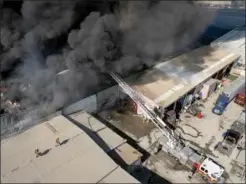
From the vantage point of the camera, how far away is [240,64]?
34.4 m

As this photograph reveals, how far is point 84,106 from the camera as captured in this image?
70.5 ft

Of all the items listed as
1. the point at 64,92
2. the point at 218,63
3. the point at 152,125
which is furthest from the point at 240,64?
the point at 64,92

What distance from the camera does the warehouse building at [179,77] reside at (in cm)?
2328

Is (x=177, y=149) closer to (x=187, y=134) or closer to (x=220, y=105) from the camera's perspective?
(x=187, y=134)

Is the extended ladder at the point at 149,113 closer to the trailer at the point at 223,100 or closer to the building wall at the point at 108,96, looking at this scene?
the building wall at the point at 108,96

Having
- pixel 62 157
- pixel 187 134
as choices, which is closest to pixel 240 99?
pixel 187 134

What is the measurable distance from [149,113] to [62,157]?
9.66 m

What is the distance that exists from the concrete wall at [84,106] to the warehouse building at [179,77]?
4.79m

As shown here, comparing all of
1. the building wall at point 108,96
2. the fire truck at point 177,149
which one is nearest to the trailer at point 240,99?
the fire truck at point 177,149

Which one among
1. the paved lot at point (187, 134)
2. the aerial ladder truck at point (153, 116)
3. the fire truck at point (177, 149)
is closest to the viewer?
the fire truck at point (177, 149)

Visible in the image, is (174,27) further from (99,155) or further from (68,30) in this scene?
(99,155)

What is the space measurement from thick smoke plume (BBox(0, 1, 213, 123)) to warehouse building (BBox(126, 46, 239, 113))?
2.33m

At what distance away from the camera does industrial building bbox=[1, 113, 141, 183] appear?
13414 millimetres

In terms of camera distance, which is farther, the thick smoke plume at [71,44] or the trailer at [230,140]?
the thick smoke plume at [71,44]
